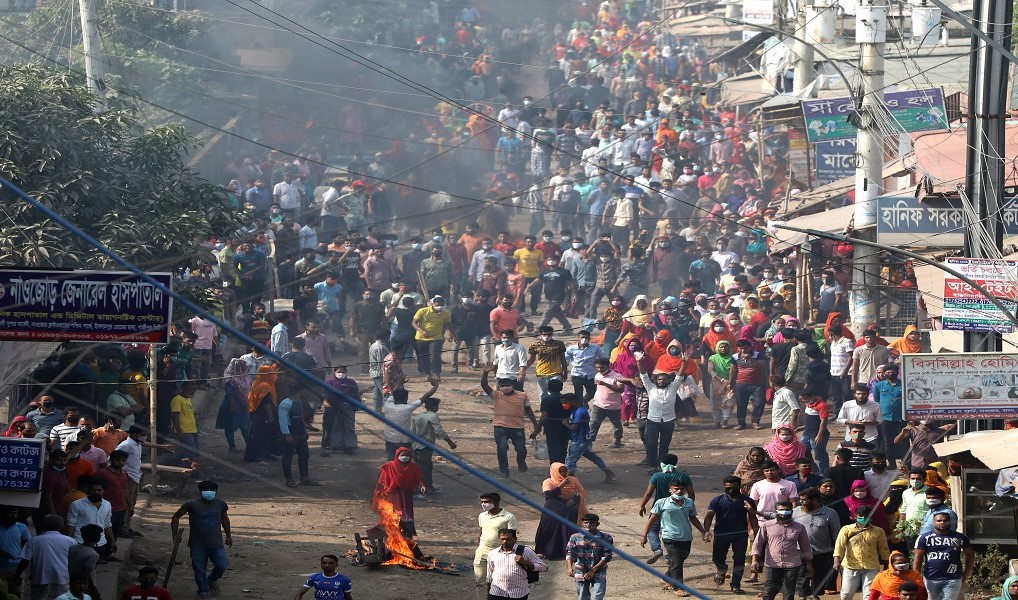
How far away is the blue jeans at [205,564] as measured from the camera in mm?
13672

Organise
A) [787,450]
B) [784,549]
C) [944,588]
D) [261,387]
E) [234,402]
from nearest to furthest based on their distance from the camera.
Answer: [944,588] → [784,549] → [787,450] → [261,387] → [234,402]

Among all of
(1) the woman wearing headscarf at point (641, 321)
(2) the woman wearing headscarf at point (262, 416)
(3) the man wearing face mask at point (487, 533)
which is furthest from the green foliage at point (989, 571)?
(2) the woman wearing headscarf at point (262, 416)

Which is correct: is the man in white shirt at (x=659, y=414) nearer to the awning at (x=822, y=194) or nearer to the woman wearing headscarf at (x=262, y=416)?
the woman wearing headscarf at (x=262, y=416)

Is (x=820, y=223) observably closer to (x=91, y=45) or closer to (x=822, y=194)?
(x=822, y=194)

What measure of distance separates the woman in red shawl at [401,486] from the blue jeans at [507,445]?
2.39 meters

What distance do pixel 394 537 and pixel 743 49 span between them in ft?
80.0

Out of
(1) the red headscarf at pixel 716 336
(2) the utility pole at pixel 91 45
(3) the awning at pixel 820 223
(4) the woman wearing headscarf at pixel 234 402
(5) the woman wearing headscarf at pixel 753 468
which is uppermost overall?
(2) the utility pole at pixel 91 45

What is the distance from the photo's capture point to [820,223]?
20906 mm

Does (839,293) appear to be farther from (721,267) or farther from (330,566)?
(330,566)

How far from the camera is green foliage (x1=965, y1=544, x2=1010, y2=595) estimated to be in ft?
44.7

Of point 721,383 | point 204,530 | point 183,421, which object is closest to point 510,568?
point 204,530

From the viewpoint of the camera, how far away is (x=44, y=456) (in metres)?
12.3

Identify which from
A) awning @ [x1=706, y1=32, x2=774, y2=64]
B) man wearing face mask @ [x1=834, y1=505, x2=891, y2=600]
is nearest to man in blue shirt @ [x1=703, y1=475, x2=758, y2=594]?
man wearing face mask @ [x1=834, y1=505, x2=891, y2=600]

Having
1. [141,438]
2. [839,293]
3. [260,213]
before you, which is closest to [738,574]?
[141,438]
